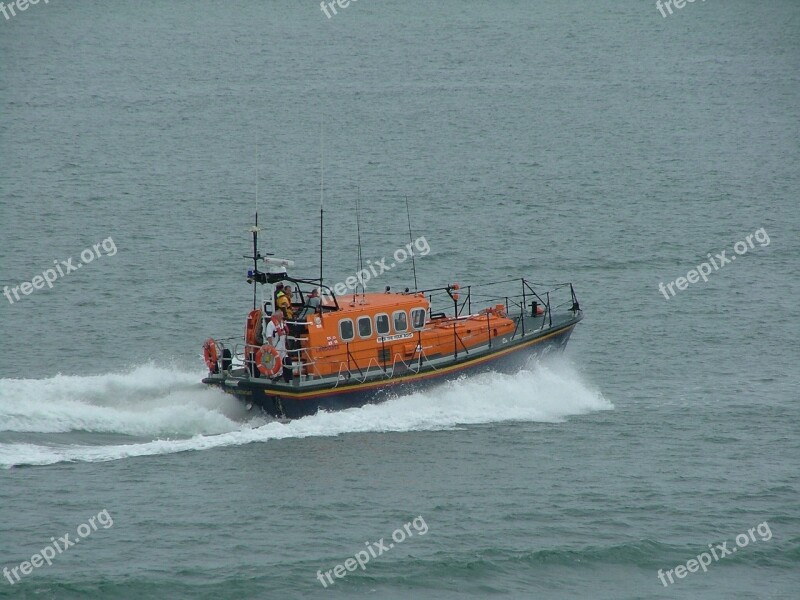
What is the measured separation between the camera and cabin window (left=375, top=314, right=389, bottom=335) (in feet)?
98.7

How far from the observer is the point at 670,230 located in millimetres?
50625

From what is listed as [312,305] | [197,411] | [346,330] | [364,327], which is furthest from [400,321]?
[197,411]

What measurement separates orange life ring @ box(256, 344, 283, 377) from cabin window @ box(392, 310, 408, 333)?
2.87 m

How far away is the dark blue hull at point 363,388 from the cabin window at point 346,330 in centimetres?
111

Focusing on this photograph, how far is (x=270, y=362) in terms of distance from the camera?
2906cm

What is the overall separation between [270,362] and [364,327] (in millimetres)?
2326

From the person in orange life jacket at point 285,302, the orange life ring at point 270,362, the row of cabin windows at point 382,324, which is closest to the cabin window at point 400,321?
the row of cabin windows at point 382,324

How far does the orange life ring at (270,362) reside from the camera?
29.0 metres

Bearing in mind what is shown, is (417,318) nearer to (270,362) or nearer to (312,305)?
(312,305)

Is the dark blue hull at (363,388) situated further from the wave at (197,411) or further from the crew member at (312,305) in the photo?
the crew member at (312,305)

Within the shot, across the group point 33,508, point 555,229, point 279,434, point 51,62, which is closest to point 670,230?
point 555,229

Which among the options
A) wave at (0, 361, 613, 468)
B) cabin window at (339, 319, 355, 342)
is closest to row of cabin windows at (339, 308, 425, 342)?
cabin window at (339, 319, 355, 342)

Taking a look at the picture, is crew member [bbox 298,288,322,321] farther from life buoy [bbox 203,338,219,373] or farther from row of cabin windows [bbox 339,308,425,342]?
life buoy [bbox 203,338,219,373]

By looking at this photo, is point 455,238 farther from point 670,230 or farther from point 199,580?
point 199,580
